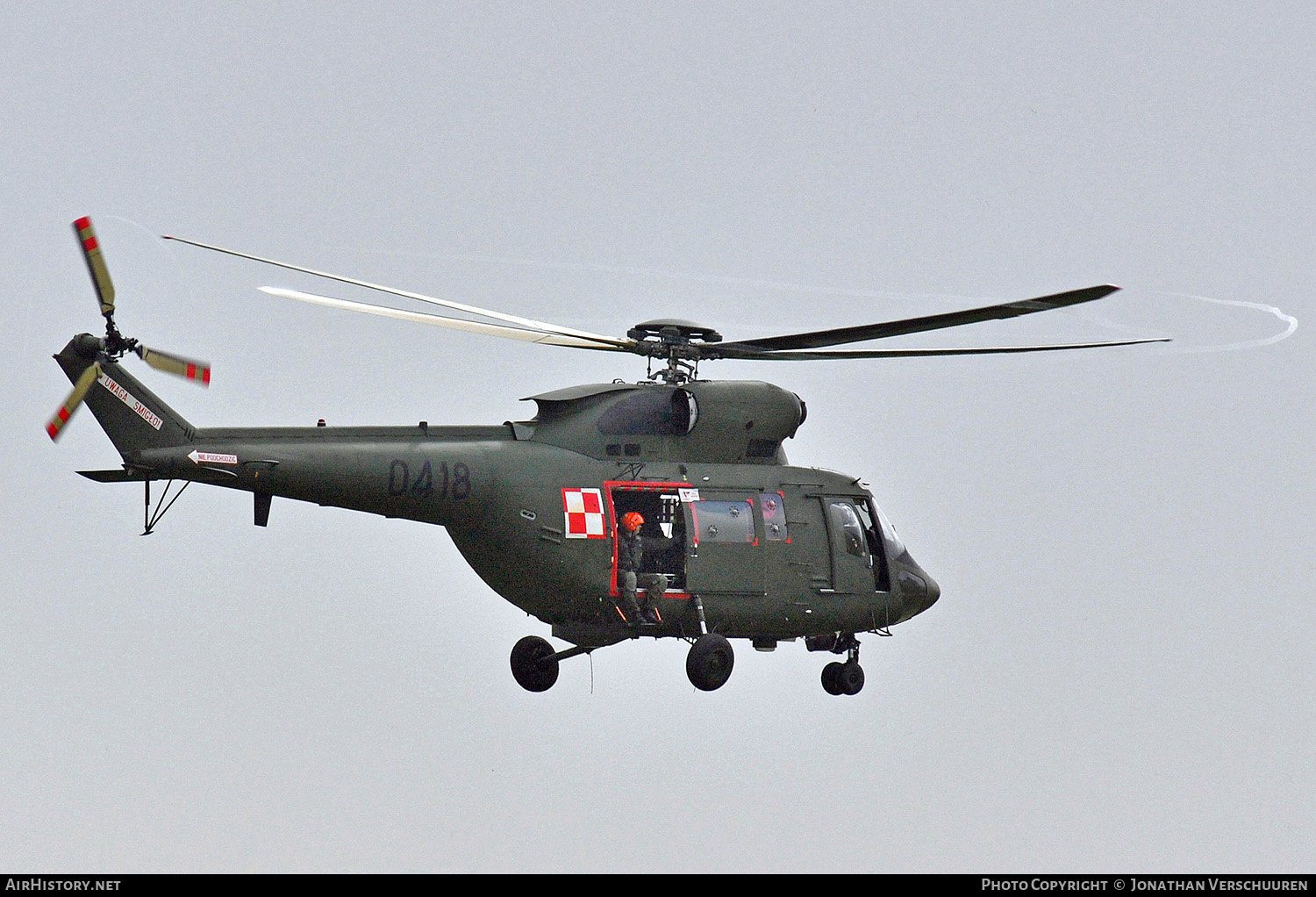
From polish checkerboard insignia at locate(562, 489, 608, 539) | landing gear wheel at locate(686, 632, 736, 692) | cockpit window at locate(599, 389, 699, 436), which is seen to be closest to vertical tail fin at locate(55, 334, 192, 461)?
polish checkerboard insignia at locate(562, 489, 608, 539)

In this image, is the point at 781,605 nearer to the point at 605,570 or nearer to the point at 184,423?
the point at 605,570

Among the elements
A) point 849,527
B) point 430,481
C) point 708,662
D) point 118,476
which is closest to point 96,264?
point 118,476

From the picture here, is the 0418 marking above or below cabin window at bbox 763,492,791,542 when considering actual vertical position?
above

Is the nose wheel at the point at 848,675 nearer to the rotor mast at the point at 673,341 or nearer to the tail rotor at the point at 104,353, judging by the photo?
the rotor mast at the point at 673,341

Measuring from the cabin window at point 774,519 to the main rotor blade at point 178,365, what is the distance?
6810 mm

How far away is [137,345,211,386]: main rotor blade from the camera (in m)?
17.3

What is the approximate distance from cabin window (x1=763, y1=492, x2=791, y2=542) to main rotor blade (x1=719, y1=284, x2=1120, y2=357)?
1.90 m

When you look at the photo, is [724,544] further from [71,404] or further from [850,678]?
[71,404]

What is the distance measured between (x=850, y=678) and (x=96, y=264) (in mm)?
10294

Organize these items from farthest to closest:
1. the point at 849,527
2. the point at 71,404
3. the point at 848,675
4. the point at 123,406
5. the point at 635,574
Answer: the point at 848,675, the point at 849,527, the point at 635,574, the point at 123,406, the point at 71,404

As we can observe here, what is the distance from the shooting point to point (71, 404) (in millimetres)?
17203

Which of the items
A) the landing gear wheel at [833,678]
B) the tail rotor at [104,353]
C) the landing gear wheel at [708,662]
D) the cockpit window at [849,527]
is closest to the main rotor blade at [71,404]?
the tail rotor at [104,353]

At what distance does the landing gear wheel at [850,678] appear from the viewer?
2203 centimetres

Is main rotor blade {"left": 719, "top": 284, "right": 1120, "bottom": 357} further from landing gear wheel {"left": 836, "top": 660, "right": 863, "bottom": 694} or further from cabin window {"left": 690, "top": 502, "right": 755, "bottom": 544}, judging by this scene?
landing gear wheel {"left": 836, "top": 660, "right": 863, "bottom": 694}
